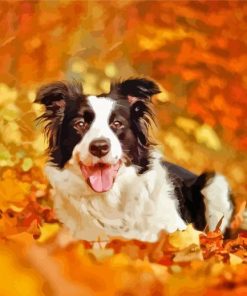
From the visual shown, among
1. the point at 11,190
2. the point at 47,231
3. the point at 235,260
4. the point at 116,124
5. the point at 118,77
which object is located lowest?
the point at 235,260

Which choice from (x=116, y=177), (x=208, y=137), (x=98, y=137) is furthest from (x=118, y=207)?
(x=208, y=137)

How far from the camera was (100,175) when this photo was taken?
1324 millimetres

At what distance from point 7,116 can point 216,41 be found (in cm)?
54

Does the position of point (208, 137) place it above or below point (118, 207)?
above

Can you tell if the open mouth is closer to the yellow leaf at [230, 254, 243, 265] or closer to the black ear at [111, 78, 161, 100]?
the black ear at [111, 78, 161, 100]

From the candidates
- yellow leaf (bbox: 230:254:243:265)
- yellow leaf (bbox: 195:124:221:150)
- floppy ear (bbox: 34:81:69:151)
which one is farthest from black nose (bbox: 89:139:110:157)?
yellow leaf (bbox: 230:254:243:265)

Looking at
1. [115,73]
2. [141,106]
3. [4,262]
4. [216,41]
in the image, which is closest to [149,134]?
[141,106]

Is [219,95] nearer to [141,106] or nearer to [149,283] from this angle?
[141,106]

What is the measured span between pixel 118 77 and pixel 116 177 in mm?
244

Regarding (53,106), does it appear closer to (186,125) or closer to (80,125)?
(80,125)

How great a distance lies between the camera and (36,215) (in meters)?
1.33

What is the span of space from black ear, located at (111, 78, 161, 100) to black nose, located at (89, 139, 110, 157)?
0.46 ft

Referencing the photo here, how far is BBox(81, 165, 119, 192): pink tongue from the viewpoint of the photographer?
1.31 metres

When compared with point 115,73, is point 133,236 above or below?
below
